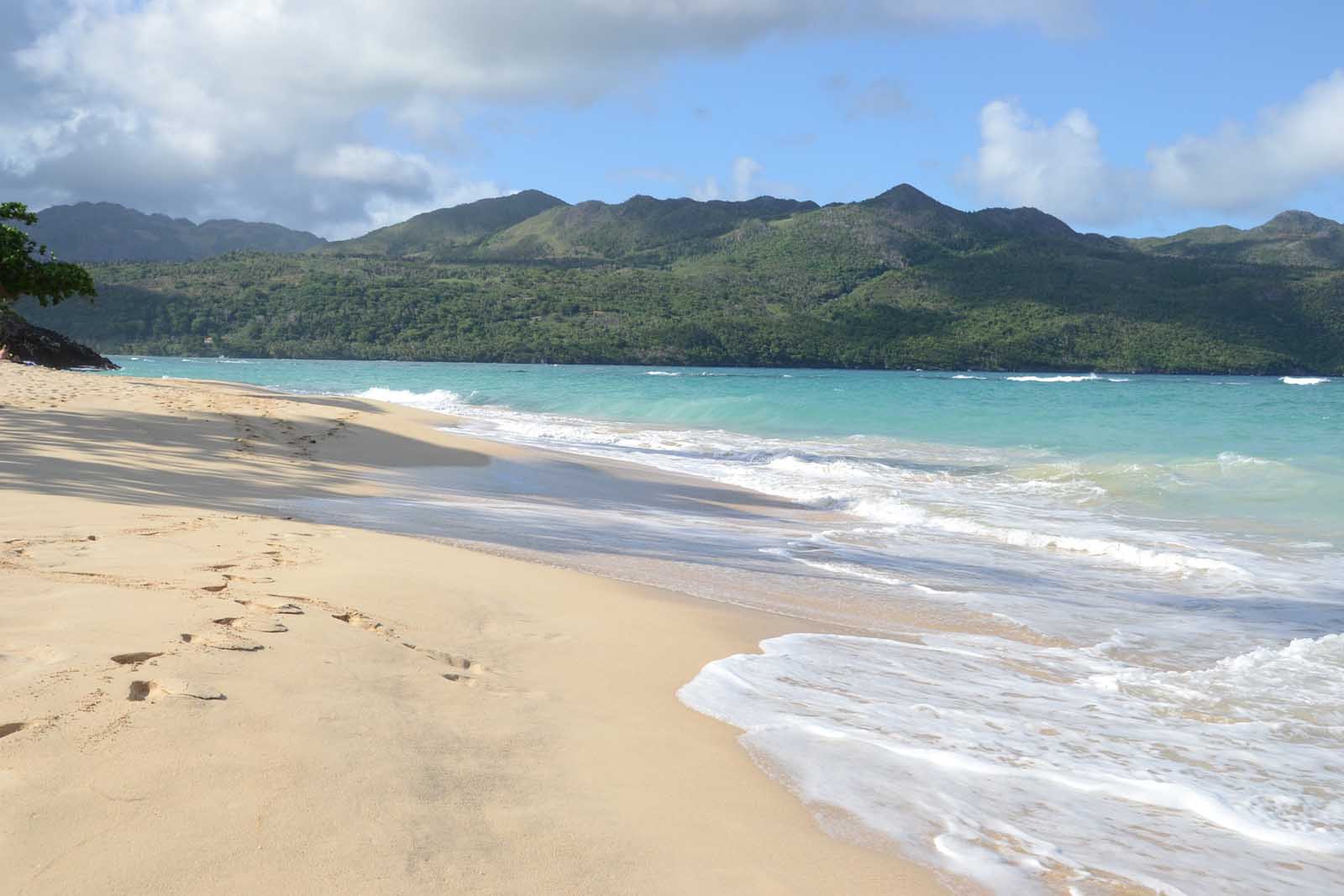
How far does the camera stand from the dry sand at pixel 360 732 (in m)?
2.51

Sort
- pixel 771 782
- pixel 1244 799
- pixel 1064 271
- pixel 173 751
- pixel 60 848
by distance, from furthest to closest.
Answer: pixel 1064 271
pixel 1244 799
pixel 771 782
pixel 173 751
pixel 60 848

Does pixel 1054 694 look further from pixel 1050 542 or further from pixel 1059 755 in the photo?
pixel 1050 542

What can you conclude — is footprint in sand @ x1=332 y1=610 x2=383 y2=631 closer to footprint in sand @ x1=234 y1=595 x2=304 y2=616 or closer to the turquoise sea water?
footprint in sand @ x1=234 y1=595 x2=304 y2=616

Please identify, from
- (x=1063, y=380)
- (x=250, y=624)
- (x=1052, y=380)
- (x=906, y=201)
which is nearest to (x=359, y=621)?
(x=250, y=624)

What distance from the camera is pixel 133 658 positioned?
11.7 feet

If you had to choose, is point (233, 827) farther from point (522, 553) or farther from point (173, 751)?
point (522, 553)

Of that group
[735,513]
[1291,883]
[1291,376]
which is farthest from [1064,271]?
[1291,883]

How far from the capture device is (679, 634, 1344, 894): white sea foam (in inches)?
128

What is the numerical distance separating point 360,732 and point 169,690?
633 mm

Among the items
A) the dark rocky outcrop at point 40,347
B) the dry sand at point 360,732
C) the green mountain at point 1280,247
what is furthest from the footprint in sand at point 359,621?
the green mountain at point 1280,247

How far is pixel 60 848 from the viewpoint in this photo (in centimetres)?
235

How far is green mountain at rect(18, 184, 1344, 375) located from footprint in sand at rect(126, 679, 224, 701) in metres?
90.5

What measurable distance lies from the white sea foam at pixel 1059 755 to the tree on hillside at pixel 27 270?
82.6 feet

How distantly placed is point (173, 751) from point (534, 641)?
227 centimetres
